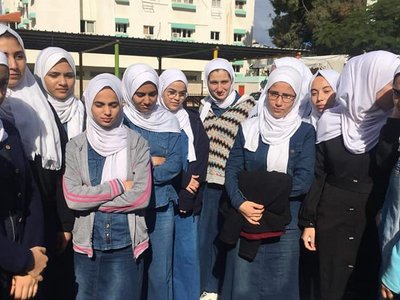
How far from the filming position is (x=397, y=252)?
5.98 ft

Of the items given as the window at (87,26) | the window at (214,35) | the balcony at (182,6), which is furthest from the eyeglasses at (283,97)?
the window at (214,35)

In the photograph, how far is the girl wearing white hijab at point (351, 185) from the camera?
2463mm

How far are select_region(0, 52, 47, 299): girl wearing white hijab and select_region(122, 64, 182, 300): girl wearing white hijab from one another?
95cm

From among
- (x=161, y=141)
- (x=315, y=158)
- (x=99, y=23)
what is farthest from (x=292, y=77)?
(x=99, y=23)

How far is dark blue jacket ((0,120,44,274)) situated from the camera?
5.88 feet

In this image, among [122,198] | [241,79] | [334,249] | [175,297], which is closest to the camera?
[122,198]

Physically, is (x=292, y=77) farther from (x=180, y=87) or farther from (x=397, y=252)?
(x=397, y=252)

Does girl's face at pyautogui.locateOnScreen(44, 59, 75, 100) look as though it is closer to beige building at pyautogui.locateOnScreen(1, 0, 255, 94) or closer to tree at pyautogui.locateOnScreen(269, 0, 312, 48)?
tree at pyautogui.locateOnScreen(269, 0, 312, 48)

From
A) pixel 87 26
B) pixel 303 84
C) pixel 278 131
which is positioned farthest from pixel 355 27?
pixel 87 26

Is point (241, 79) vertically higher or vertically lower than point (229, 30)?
lower

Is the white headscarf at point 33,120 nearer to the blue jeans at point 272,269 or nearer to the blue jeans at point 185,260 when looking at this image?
the blue jeans at point 185,260

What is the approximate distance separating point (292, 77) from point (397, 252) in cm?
134

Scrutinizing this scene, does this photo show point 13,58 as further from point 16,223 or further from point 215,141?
Answer: point 215,141

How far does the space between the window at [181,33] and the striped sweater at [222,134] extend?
30253 mm
